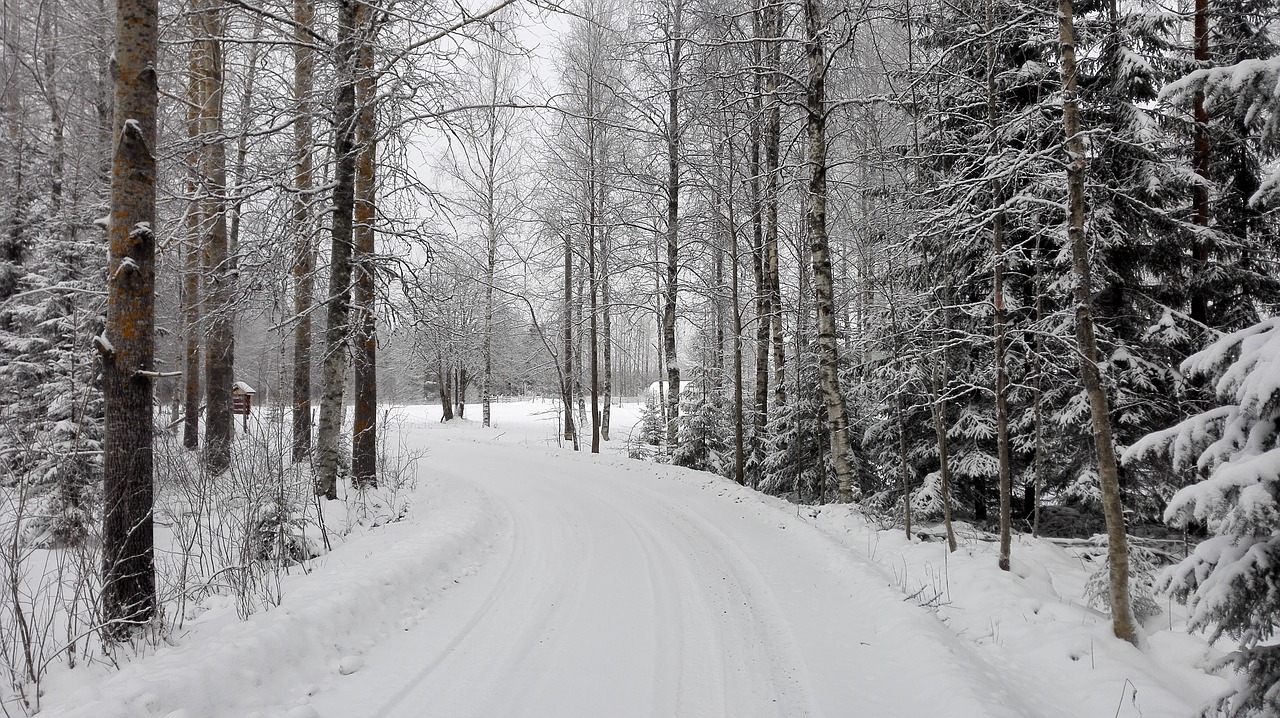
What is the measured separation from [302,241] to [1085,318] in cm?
938

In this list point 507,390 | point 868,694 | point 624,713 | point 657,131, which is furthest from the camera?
point 507,390

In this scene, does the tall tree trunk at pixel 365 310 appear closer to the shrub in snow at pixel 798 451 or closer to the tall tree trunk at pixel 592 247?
the tall tree trunk at pixel 592 247

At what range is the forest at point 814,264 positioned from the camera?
12.0 ft

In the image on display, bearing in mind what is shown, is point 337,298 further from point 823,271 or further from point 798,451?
point 798,451

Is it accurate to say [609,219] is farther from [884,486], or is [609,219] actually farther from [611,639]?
[611,639]

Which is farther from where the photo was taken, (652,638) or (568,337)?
(568,337)

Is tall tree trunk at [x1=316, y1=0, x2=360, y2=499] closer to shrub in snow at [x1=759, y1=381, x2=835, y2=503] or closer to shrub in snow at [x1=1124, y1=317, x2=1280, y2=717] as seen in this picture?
shrub in snow at [x1=759, y1=381, x2=835, y2=503]

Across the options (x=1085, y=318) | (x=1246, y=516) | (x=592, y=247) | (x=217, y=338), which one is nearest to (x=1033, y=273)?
(x=1085, y=318)

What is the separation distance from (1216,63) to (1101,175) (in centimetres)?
221

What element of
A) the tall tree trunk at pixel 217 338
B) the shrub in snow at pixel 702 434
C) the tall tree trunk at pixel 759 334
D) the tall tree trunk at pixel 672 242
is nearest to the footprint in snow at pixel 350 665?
the tall tree trunk at pixel 217 338

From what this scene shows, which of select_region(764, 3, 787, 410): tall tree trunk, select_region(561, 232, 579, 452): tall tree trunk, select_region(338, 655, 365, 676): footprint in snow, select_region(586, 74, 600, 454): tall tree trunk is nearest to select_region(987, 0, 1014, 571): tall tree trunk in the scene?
select_region(764, 3, 787, 410): tall tree trunk

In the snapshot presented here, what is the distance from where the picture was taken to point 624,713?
3.38 m

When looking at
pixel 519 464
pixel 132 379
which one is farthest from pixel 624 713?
pixel 519 464

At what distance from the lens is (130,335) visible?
3.77 metres
